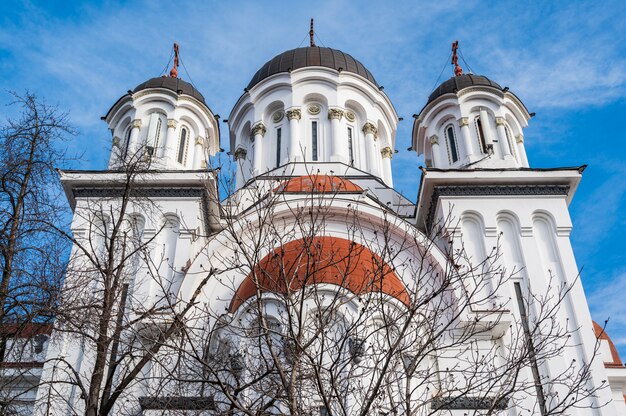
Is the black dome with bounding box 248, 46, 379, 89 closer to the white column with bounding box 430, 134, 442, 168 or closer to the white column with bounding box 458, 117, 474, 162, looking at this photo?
the white column with bounding box 430, 134, 442, 168

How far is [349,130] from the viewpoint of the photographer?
2339 cm

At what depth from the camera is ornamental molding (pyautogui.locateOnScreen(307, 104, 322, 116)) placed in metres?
23.2

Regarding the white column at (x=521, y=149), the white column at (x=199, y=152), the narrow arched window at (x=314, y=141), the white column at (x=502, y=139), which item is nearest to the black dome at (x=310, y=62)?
the narrow arched window at (x=314, y=141)

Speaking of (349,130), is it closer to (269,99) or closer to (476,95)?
(269,99)

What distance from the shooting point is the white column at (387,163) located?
23556mm

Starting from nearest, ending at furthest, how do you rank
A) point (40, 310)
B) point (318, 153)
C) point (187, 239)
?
point (40, 310) < point (187, 239) < point (318, 153)

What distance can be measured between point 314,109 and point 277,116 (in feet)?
4.50

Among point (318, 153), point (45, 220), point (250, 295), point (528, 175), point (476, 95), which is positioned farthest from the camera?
point (318, 153)

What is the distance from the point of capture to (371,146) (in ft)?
75.8

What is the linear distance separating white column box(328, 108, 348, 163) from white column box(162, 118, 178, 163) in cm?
529

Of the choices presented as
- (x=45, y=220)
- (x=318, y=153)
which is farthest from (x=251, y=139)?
(x=45, y=220)

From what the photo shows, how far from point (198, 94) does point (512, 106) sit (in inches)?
399

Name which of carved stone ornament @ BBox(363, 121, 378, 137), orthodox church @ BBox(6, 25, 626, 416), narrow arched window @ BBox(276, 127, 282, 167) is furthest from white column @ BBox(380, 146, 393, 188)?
→ narrow arched window @ BBox(276, 127, 282, 167)

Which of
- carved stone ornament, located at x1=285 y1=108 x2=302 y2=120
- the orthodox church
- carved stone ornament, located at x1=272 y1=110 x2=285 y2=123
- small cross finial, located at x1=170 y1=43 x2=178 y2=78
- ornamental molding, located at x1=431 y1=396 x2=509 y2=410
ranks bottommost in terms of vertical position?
ornamental molding, located at x1=431 y1=396 x2=509 y2=410
